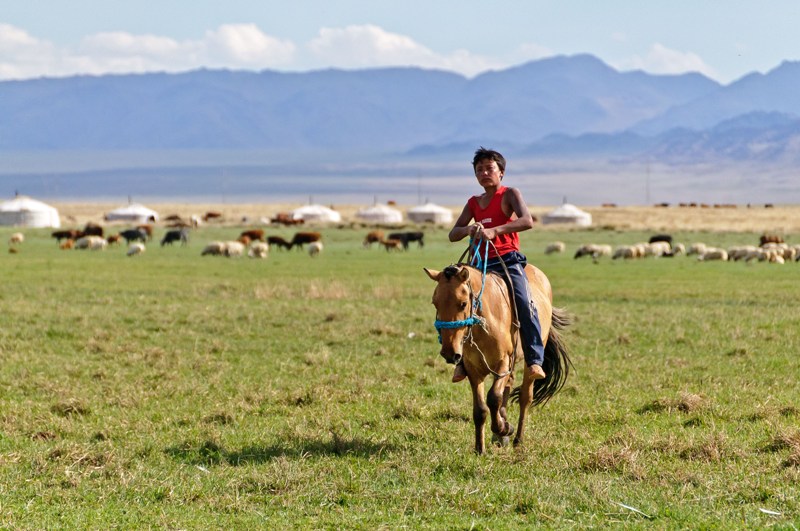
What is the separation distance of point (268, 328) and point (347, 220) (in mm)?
87321

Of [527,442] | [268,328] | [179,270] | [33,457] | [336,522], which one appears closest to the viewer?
[336,522]

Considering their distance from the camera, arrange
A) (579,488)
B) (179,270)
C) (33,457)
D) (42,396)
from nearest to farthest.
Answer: (579,488), (33,457), (42,396), (179,270)

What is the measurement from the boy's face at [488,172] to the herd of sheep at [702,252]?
3706 centimetres

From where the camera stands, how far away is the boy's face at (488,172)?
9125mm

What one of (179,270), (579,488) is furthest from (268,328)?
(179,270)

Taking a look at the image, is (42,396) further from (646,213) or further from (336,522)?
(646,213)

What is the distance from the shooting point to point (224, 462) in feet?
29.3

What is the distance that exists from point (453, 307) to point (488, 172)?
1.43 m

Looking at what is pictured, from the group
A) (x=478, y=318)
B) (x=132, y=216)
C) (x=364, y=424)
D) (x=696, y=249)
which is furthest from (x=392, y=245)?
(x=132, y=216)

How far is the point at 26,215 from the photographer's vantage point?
9488 cm

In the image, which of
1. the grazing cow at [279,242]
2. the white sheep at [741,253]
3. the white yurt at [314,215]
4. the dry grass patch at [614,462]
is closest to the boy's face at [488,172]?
the dry grass patch at [614,462]

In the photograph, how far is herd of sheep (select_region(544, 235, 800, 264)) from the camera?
147 feet

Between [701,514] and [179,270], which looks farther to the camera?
[179,270]

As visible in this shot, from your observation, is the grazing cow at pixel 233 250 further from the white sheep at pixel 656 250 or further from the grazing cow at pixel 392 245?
the white sheep at pixel 656 250
